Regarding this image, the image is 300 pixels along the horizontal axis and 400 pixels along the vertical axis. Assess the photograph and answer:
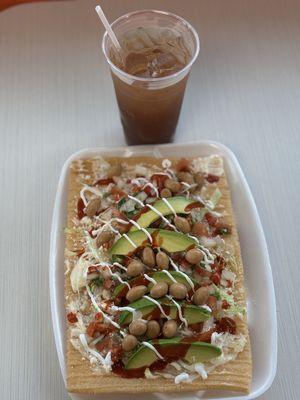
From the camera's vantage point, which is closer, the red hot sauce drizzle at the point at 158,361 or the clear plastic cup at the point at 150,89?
the red hot sauce drizzle at the point at 158,361

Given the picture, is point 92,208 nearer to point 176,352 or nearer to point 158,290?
point 158,290

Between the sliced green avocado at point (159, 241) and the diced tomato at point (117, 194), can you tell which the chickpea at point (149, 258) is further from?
the diced tomato at point (117, 194)

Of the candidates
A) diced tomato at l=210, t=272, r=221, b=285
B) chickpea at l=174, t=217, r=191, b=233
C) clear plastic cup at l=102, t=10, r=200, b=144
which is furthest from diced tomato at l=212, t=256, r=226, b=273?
clear plastic cup at l=102, t=10, r=200, b=144

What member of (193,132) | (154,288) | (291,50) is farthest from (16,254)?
(291,50)

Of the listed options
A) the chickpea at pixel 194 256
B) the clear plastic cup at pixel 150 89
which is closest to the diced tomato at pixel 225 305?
the chickpea at pixel 194 256

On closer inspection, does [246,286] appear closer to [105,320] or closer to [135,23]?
[105,320]

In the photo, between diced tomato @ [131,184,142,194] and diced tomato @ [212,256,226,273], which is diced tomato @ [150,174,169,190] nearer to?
diced tomato @ [131,184,142,194]
